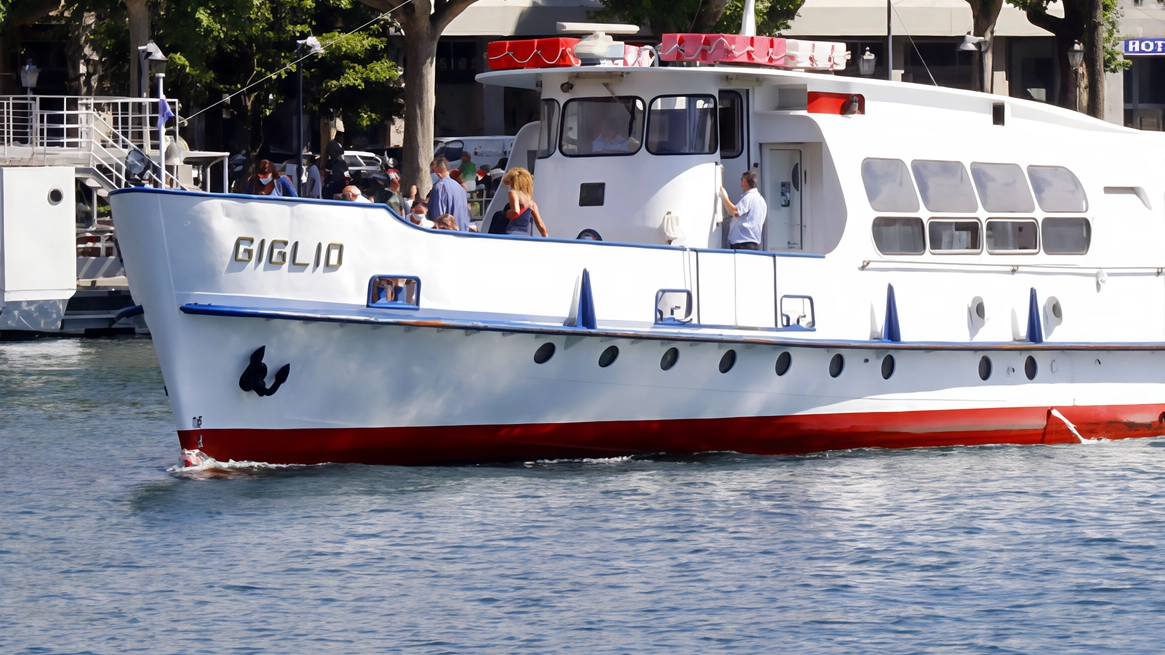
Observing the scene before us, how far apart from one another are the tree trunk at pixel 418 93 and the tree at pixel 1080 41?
1347 centimetres

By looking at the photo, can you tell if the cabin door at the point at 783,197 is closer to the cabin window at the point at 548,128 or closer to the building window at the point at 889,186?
the building window at the point at 889,186

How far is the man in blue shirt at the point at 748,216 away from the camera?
14445 millimetres

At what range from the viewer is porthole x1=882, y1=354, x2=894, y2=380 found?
48.1 feet

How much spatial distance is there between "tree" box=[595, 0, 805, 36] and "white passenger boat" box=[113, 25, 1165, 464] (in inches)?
803

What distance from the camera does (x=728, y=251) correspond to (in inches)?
548

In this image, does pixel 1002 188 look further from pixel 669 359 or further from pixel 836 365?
pixel 669 359

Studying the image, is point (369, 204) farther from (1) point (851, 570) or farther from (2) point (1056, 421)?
(2) point (1056, 421)

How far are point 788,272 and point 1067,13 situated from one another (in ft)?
90.9

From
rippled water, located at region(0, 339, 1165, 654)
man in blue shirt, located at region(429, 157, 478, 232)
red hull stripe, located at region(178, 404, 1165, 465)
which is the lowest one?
rippled water, located at region(0, 339, 1165, 654)

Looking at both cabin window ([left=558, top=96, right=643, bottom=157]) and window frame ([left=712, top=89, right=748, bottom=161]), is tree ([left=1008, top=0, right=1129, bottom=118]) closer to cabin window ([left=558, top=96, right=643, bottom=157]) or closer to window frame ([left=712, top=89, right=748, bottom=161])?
window frame ([left=712, top=89, right=748, bottom=161])

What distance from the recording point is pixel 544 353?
43.8 ft

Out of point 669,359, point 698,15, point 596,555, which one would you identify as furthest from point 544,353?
point 698,15

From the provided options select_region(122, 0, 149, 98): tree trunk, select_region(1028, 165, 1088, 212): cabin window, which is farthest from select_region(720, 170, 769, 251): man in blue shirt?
select_region(122, 0, 149, 98): tree trunk

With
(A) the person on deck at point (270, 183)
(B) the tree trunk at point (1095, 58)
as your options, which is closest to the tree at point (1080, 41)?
(B) the tree trunk at point (1095, 58)
